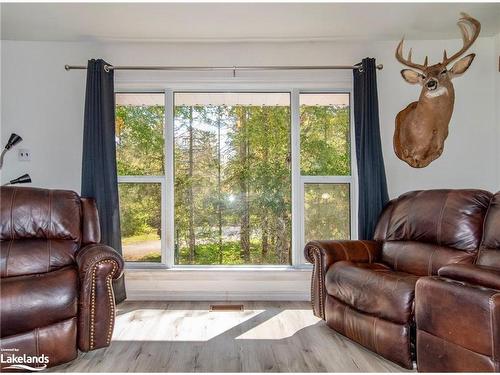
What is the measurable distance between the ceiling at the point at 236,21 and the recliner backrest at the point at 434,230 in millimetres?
1529

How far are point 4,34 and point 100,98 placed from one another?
112 cm

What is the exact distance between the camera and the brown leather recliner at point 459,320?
1433 millimetres

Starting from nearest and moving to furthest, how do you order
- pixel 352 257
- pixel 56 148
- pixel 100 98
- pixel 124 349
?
pixel 124 349 → pixel 352 257 → pixel 100 98 → pixel 56 148

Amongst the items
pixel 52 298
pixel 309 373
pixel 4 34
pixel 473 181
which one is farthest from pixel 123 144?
pixel 473 181

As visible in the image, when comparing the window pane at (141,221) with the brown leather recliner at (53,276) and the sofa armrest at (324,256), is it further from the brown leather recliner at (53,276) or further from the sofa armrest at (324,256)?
the sofa armrest at (324,256)

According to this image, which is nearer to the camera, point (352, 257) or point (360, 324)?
point (360, 324)

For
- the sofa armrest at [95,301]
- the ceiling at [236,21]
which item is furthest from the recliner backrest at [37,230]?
the ceiling at [236,21]

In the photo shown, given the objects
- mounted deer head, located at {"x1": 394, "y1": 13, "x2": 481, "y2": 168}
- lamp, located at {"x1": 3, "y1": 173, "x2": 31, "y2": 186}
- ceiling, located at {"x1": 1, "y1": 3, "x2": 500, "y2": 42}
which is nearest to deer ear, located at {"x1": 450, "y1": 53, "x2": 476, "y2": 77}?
mounted deer head, located at {"x1": 394, "y1": 13, "x2": 481, "y2": 168}

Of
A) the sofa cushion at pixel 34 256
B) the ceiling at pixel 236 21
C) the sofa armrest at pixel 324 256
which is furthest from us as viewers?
the ceiling at pixel 236 21

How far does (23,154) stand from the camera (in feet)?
10.6

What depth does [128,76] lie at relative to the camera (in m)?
3.30

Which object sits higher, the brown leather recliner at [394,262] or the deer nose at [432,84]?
the deer nose at [432,84]

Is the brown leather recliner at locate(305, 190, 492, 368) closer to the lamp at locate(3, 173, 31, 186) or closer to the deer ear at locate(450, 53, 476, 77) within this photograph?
the deer ear at locate(450, 53, 476, 77)

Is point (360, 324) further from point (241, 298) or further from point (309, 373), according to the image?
point (241, 298)
